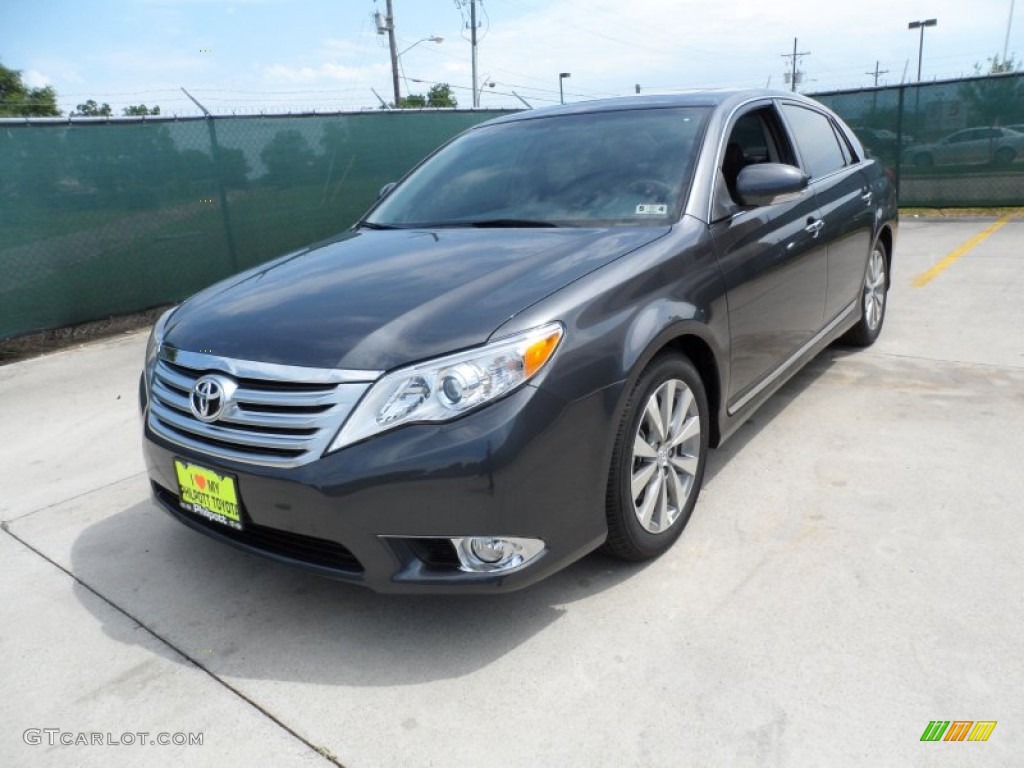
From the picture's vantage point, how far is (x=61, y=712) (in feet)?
7.56

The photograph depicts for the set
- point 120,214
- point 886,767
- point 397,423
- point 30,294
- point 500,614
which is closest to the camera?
point 886,767

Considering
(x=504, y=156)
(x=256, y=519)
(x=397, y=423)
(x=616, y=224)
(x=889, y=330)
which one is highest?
(x=504, y=156)

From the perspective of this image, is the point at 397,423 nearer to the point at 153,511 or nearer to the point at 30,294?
the point at 153,511

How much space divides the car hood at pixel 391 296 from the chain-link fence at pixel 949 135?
11184mm

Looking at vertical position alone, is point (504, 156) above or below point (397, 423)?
above

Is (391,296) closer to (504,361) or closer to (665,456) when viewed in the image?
(504,361)

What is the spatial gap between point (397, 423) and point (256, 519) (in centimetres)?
57

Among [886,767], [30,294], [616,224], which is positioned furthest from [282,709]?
[30,294]

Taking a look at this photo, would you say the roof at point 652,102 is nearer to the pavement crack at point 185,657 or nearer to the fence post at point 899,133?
the pavement crack at point 185,657

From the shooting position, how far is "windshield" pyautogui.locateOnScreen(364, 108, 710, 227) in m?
3.18

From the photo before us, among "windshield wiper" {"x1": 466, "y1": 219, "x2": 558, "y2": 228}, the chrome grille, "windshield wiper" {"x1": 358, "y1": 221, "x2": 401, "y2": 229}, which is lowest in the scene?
the chrome grille

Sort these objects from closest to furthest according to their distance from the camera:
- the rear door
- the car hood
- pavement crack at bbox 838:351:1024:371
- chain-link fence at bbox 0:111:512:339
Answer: the car hood, the rear door, pavement crack at bbox 838:351:1024:371, chain-link fence at bbox 0:111:512:339

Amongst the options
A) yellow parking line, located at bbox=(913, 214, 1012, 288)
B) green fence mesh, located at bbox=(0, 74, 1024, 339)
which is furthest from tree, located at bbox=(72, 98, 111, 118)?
yellow parking line, located at bbox=(913, 214, 1012, 288)

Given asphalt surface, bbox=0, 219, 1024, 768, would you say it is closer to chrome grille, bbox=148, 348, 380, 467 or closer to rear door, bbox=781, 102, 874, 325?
chrome grille, bbox=148, 348, 380, 467
